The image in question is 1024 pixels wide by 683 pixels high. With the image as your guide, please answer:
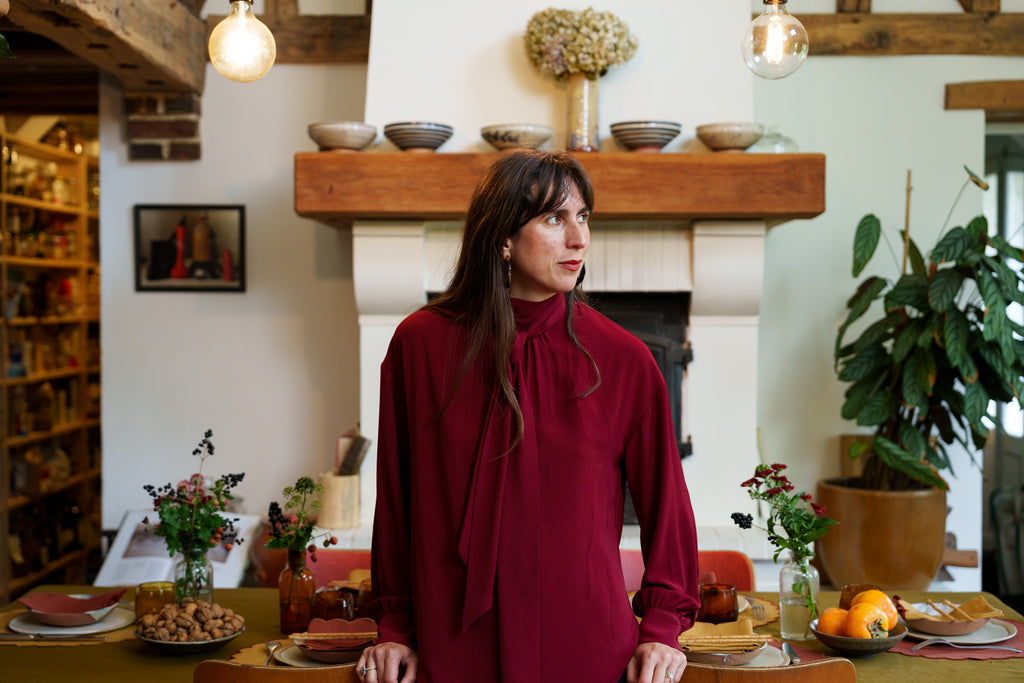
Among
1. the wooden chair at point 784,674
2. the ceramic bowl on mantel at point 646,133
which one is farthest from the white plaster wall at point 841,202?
the wooden chair at point 784,674

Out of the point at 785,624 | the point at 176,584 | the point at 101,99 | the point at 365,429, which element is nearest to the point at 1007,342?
the point at 785,624

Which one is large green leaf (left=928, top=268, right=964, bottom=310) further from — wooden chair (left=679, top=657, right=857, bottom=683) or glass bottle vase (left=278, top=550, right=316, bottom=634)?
glass bottle vase (left=278, top=550, right=316, bottom=634)

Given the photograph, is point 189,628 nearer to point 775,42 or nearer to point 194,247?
point 775,42

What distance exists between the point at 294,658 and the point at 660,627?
0.75m

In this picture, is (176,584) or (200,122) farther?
(200,122)

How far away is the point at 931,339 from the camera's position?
11.1ft

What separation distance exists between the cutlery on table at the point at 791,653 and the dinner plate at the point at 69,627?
4.56 feet

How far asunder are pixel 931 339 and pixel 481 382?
2384 millimetres

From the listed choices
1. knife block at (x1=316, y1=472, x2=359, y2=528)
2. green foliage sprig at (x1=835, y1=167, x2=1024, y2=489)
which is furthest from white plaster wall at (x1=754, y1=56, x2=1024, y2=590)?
knife block at (x1=316, y1=472, x2=359, y2=528)

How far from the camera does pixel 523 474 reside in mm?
1456

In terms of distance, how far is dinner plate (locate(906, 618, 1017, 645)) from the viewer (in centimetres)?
198

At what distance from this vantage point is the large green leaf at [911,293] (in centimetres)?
342

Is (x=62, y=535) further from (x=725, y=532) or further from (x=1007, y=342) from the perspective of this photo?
A: (x=1007, y=342)

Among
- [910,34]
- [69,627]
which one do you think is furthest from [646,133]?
[69,627]
